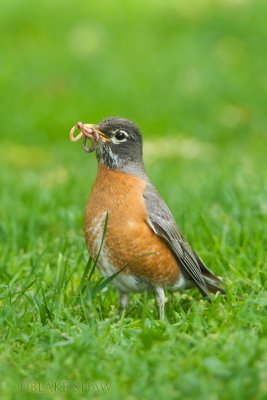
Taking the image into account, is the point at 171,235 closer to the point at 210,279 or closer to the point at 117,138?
the point at 210,279

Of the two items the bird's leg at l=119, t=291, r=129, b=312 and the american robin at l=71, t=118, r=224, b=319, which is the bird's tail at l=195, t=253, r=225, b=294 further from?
the bird's leg at l=119, t=291, r=129, b=312

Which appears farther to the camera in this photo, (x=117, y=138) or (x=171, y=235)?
(x=117, y=138)

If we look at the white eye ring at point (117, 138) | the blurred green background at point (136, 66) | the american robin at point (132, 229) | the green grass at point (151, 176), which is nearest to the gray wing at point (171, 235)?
the american robin at point (132, 229)

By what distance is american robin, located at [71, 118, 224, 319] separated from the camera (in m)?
5.36

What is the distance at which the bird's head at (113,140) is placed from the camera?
18.9ft

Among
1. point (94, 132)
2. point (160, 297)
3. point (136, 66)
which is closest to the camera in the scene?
point (160, 297)

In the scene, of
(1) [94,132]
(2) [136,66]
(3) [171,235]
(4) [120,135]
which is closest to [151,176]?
(4) [120,135]

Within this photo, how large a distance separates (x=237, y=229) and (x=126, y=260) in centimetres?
166

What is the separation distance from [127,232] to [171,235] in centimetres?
40

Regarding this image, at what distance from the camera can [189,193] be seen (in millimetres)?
8281

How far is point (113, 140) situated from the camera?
5.80 metres

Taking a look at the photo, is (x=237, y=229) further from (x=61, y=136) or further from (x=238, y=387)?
(x=61, y=136)

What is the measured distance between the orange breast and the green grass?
228 millimetres

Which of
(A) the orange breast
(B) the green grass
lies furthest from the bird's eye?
(B) the green grass
